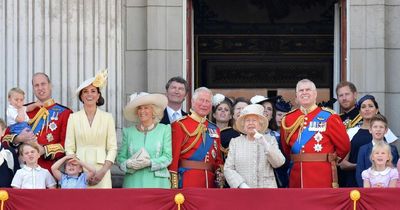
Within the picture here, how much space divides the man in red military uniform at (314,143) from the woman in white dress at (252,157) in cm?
36

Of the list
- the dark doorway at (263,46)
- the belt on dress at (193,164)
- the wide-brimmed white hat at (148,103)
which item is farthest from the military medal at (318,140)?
the dark doorway at (263,46)

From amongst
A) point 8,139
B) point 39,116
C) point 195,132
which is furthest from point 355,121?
point 8,139

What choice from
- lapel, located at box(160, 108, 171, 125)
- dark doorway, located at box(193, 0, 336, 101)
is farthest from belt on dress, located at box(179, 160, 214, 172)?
dark doorway, located at box(193, 0, 336, 101)

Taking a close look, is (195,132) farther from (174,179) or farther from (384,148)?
(384,148)

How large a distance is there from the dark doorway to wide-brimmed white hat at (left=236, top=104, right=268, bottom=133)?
546 centimetres

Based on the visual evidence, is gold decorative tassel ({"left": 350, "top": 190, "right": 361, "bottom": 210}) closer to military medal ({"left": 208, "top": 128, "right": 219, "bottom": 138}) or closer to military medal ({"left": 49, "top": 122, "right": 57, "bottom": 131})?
military medal ({"left": 208, "top": 128, "right": 219, "bottom": 138})

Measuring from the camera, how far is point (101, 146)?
41.1 feet

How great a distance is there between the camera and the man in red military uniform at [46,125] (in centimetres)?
1273

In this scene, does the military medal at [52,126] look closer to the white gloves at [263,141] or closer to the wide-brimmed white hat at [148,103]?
the wide-brimmed white hat at [148,103]

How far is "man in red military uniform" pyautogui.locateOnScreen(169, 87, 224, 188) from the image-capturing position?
42.0ft

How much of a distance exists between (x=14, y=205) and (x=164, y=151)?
170 centimetres

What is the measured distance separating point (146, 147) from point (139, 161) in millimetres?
210

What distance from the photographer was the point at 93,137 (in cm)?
1254

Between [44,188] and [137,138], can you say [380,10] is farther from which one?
[44,188]
